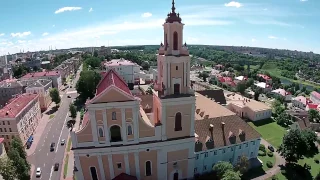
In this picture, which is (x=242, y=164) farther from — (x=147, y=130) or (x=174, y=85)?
(x=174, y=85)

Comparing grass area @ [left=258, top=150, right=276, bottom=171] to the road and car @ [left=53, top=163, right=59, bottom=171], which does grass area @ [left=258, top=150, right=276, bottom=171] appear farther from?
car @ [left=53, top=163, right=59, bottom=171]

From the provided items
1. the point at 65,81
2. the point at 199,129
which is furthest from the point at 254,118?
the point at 65,81

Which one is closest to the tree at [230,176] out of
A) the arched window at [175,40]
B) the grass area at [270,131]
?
the arched window at [175,40]

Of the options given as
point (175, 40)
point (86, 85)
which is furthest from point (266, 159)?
point (86, 85)

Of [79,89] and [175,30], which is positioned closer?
[175,30]

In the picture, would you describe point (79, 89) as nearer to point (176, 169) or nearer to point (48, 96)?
point (48, 96)

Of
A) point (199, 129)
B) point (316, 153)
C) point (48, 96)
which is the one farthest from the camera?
Result: point (48, 96)

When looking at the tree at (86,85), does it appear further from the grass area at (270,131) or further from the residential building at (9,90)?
the grass area at (270,131)
